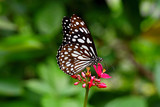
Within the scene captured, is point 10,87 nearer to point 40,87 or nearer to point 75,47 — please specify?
point 40,87

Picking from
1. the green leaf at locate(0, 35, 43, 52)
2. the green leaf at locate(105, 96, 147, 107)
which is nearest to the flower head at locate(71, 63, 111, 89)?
the green leaf at locate(105, 96, 147, 107)

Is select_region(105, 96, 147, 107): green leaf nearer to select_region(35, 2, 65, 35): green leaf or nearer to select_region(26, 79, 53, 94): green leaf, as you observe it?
A: select_region(26, 79, 53, 94): green leaf

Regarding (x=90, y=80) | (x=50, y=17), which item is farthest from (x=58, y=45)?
(x=90, y=80)

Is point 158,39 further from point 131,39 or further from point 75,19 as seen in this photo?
point 75,19

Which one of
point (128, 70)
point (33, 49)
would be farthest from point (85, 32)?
point (128, 70)

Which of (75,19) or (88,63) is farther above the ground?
(75,19)

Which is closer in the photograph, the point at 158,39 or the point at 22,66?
the point at 22,66

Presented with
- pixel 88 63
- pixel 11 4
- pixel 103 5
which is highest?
pixel 103 5

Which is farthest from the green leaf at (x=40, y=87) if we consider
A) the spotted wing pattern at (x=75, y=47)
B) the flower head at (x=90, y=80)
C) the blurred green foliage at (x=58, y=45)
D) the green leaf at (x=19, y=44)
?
the flower head at (x=90, y=80)
